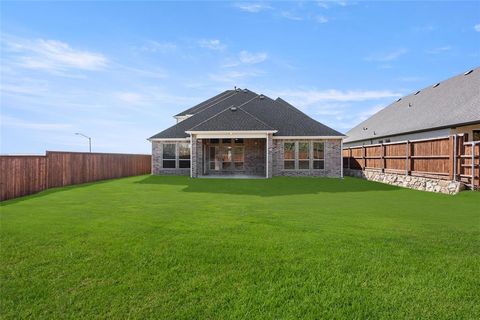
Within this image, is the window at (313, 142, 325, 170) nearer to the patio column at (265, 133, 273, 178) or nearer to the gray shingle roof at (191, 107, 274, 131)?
the patio column at (265, 133, 273, 178)

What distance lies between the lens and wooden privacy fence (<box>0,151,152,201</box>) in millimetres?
10883

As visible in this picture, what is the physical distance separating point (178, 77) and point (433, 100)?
1815 cm

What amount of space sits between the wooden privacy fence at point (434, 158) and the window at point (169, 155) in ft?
45.1

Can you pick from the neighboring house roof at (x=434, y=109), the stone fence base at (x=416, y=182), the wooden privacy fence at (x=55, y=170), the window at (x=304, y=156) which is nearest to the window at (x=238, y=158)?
the window at (x=304, y=156)

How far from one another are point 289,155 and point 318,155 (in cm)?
194

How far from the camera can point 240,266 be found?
3.80 meters

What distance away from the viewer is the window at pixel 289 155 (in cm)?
1958

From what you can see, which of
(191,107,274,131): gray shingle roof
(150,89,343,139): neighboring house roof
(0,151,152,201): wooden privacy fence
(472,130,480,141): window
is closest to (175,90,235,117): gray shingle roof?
(150,89,343,139): neighboring house roof

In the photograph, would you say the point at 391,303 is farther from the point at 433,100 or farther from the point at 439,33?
the point at 433,100

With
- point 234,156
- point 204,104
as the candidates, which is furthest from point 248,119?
point 204,104

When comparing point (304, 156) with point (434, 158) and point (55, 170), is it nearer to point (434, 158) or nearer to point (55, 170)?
point (434, 158)

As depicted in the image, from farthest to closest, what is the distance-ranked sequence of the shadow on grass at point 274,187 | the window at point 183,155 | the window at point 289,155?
the window at point 183,155, the window at point 289,155, the shadow on grass at point 274,187

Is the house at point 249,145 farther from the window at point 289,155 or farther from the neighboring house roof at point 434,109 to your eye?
the neighboring house roof at point 434,109

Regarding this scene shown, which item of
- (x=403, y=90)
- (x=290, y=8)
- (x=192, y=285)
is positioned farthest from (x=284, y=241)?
(x=403, y=90)
